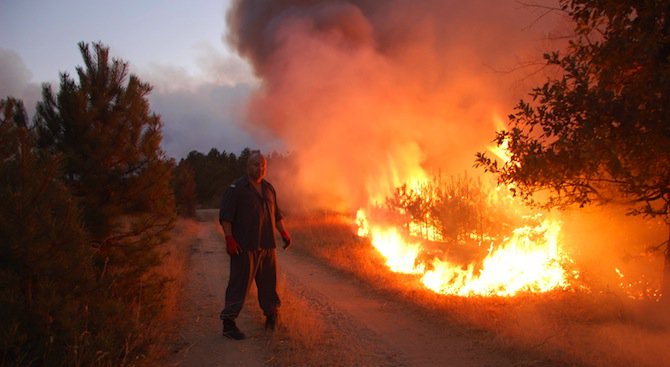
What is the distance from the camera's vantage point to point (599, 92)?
4.50 meters

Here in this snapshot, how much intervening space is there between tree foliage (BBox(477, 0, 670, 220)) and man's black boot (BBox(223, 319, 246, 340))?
11.1 feet

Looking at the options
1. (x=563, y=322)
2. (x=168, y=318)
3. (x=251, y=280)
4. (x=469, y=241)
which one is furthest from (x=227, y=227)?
(x=469, y=241)

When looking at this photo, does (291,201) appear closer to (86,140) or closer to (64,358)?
(86,140)

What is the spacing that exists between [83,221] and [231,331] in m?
1.95

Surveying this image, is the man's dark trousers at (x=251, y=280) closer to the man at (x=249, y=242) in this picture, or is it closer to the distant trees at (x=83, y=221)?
the man at (x=249, y=242)

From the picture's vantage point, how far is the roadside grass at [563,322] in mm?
4785

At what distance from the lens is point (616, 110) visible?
4430 millimetres

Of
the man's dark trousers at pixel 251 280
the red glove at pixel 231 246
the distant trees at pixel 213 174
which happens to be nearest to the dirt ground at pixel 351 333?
the man's dark trousers at pixel 251 280

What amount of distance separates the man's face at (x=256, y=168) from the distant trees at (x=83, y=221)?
3.72ft

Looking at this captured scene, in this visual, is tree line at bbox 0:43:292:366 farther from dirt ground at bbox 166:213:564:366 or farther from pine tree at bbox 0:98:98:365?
dirt ground at bbox 166:213:564:366

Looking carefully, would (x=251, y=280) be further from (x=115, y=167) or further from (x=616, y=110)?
(x=616, y=110)

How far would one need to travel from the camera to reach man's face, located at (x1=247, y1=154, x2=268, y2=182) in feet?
20.0

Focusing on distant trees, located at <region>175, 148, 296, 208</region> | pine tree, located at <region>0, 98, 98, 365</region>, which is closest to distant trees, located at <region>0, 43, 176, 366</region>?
pine tree, located at <region>0, 98, 98, 365</region>

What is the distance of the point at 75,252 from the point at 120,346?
37.0 inches
